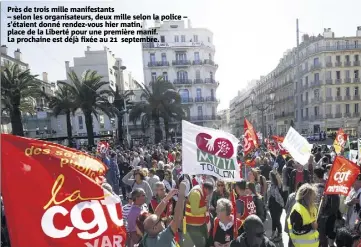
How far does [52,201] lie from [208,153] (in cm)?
296

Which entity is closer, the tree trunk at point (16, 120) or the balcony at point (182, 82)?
the tree trunk at point (16, 120)

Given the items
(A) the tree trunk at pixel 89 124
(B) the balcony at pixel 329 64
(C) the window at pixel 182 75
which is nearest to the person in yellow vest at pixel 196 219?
(A) the tree trunk at pixel 89 124

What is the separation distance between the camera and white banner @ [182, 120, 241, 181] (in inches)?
195

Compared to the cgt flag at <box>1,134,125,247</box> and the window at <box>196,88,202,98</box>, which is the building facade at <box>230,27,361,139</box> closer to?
the window at <box>196,88,202,98</box>

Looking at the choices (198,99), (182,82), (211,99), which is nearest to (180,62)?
(182,82)

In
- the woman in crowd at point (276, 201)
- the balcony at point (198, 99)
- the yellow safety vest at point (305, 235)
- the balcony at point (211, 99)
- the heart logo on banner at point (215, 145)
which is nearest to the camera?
the yellow safety vest at point (305, 235)

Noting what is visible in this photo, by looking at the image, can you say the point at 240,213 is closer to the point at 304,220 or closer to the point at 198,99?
the point at 304,220

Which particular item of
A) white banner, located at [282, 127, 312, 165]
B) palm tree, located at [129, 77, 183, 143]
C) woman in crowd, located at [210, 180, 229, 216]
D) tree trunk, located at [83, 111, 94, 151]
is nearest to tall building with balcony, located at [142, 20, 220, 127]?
palm tree, located at [129, 77, 183, 143]

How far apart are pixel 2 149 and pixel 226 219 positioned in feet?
9.09

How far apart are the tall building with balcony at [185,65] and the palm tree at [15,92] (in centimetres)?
3252

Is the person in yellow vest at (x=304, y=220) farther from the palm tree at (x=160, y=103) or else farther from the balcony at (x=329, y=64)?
the balcony at (x=329, y=64)

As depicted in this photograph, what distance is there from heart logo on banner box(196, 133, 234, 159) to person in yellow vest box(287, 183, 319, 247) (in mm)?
1514

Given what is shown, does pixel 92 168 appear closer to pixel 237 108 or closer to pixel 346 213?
pixel 346 213

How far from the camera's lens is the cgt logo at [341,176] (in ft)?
16.5
